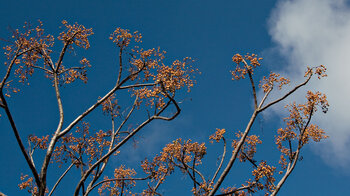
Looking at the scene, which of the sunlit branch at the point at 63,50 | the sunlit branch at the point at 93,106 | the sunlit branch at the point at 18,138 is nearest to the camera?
the sunlit branch at the point at 18,138

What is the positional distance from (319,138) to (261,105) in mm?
5303

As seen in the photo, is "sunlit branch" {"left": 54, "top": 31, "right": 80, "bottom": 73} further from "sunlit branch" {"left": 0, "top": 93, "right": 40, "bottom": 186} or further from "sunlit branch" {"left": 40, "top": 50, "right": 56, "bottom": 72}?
"sunlit branch" {"left": 0, "top": 93, "right": 40, "bottom": 186}

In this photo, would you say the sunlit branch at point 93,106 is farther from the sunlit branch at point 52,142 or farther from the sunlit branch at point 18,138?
the sunlit branch at point 18,138

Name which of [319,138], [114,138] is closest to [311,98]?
[319,138]

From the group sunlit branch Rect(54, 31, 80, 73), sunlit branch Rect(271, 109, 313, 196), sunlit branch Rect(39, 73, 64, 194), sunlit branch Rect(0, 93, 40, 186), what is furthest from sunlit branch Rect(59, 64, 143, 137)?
sunlit branch Rect(271, 109, 313, 196)

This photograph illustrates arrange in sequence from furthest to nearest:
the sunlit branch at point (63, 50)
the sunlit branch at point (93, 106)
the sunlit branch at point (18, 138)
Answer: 1. the sunlit branch at point (63, 50)
2. the sunlit branch at point (93, 106)
3. the sunlit branch at point (18, 138)

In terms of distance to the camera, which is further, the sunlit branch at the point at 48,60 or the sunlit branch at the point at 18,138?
the sunlit branch at the point at 48,60

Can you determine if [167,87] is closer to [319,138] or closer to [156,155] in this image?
[156,155]

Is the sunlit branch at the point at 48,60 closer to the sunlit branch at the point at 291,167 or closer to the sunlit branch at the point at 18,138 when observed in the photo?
the sunlit branch at the point at 18,138

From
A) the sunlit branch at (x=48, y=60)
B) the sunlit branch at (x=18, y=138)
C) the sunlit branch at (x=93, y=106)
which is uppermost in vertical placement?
the sunlit branch at (x=48, y=60)

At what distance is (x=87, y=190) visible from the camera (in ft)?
41.8

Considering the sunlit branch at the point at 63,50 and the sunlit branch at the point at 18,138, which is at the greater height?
the sunlit branch at the point at 63,50

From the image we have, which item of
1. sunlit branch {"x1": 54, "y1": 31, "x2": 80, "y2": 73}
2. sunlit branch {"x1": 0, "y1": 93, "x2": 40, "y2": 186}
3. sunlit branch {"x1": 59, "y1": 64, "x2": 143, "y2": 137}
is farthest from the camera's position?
sunlit branch {"x1": 54, "y1": 31, "x2": 80, "y2": 73}

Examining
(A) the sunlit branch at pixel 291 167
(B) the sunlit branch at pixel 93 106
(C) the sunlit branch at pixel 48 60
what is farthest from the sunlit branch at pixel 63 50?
(A) the sunlit branch at pixel 291 167
